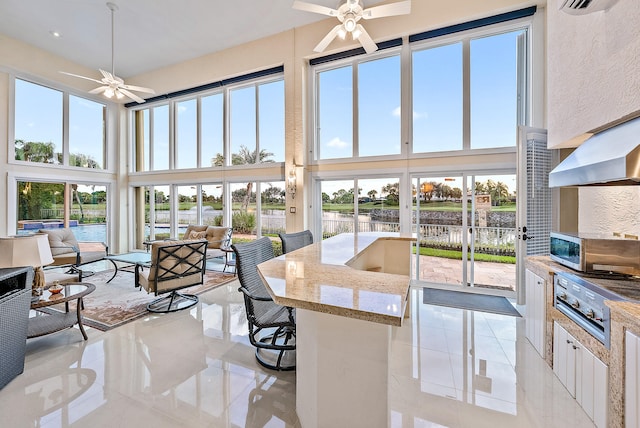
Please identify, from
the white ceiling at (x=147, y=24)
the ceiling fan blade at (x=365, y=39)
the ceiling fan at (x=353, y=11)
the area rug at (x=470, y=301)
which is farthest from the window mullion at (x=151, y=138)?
the area rug at (x=470, y=301)

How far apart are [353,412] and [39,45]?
9.23 m

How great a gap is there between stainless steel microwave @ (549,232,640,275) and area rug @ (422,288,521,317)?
1.82 metres

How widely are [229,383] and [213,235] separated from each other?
4741 mm

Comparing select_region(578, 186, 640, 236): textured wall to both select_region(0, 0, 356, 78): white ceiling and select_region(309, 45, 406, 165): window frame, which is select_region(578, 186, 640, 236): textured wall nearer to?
select_region(309, 45, 406, 165): window frame

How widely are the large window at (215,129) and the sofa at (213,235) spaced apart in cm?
163

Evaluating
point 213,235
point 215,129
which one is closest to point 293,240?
point 213,235

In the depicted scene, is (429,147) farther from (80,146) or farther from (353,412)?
(80,146)

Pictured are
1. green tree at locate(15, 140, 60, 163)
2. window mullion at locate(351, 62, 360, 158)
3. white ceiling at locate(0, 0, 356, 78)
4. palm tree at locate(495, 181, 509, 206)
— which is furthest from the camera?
green tree at locate(15, 140, 60, 163)

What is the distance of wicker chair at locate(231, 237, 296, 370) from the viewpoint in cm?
213

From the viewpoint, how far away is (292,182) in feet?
18.7

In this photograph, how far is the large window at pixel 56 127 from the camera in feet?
19.7

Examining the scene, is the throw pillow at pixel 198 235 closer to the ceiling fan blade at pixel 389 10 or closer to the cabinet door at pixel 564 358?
the ceiling fan blade at pixel 389 10

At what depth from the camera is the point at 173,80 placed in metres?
7.11

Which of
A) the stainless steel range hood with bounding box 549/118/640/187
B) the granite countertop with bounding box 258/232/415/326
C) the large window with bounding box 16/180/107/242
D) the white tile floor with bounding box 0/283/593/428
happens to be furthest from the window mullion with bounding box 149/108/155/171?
the stainless steel range hood with bounding box 549/118/640/187
